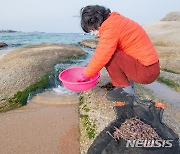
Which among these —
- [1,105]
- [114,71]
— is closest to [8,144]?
[1,105]

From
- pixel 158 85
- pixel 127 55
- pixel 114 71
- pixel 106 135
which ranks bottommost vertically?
pixel 158 85

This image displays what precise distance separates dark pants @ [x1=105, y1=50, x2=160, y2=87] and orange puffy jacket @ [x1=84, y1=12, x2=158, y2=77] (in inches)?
3.4

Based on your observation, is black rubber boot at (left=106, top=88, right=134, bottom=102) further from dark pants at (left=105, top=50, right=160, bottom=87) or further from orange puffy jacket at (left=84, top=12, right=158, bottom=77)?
orange puffy jacket at (left=84, top=12, right=158, bottom=77)

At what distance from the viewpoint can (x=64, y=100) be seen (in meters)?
→ 6.19

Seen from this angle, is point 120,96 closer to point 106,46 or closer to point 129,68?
point 129,68

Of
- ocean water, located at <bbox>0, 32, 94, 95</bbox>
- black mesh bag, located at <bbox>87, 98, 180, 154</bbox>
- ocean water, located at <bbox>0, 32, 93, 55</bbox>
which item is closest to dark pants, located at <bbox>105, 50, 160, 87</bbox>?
black mesh bag, located at <bbox>87, 98, 180, 154</bbox>

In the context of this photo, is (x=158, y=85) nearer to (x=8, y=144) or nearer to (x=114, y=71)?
(x=114, y=71)

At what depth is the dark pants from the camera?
4.19m

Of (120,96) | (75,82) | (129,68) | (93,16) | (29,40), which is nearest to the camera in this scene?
(93,16)

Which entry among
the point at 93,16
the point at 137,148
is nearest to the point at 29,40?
the point at 93,16

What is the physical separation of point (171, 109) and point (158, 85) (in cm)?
189

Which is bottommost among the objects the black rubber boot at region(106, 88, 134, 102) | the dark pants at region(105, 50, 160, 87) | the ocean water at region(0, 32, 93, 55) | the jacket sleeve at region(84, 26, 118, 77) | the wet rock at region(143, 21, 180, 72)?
the ocean water at region(0, 32, 93, 55)

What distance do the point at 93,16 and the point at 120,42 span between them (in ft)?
1.89

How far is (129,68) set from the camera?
4262 mm
